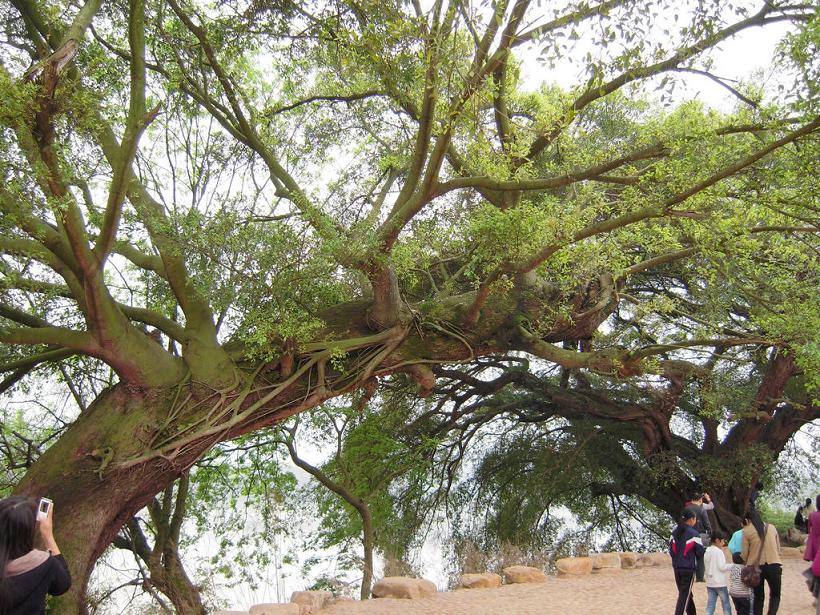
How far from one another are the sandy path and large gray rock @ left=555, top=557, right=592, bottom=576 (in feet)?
0.79

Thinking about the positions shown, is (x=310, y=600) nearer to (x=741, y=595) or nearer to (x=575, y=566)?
(x=741, y=595)

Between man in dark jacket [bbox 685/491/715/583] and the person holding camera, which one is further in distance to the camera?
man in dark jacket [bbox 685/491/715/583]

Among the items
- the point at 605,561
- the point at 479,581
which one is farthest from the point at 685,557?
the point at 605,561

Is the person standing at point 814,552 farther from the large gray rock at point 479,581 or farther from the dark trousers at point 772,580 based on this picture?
the large gray rock at point 479,581

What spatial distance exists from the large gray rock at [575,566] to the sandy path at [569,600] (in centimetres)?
24

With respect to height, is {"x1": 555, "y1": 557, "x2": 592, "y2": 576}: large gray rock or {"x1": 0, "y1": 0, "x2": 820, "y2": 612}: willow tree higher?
{"x1": 0, "y1": 0, "x2": 820, "y2": 612}: willow tree

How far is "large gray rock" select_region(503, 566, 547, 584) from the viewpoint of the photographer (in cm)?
823

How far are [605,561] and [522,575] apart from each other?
1.72m

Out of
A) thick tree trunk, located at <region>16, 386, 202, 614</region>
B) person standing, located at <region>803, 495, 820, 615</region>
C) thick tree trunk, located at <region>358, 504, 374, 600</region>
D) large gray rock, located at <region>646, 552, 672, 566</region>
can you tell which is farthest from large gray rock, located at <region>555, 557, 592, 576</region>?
thick tree trunk, located at <region>16, 386, 202, 614</region>

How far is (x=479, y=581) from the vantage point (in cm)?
789

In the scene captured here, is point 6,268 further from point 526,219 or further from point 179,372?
point 526,219

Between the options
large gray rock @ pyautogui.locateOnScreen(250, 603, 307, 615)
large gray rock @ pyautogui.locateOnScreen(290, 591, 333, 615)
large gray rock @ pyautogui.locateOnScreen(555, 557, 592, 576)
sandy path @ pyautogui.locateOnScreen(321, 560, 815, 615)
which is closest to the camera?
large gray rock @ pyautogui.locateOnScreen(250, 603, 307, 615)

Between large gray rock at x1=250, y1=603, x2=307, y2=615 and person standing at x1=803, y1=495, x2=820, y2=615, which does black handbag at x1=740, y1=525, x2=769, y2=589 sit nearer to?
person standing at x1=803, y1=495, x2=820, y2=615

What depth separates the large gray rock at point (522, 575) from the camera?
27.0ft
